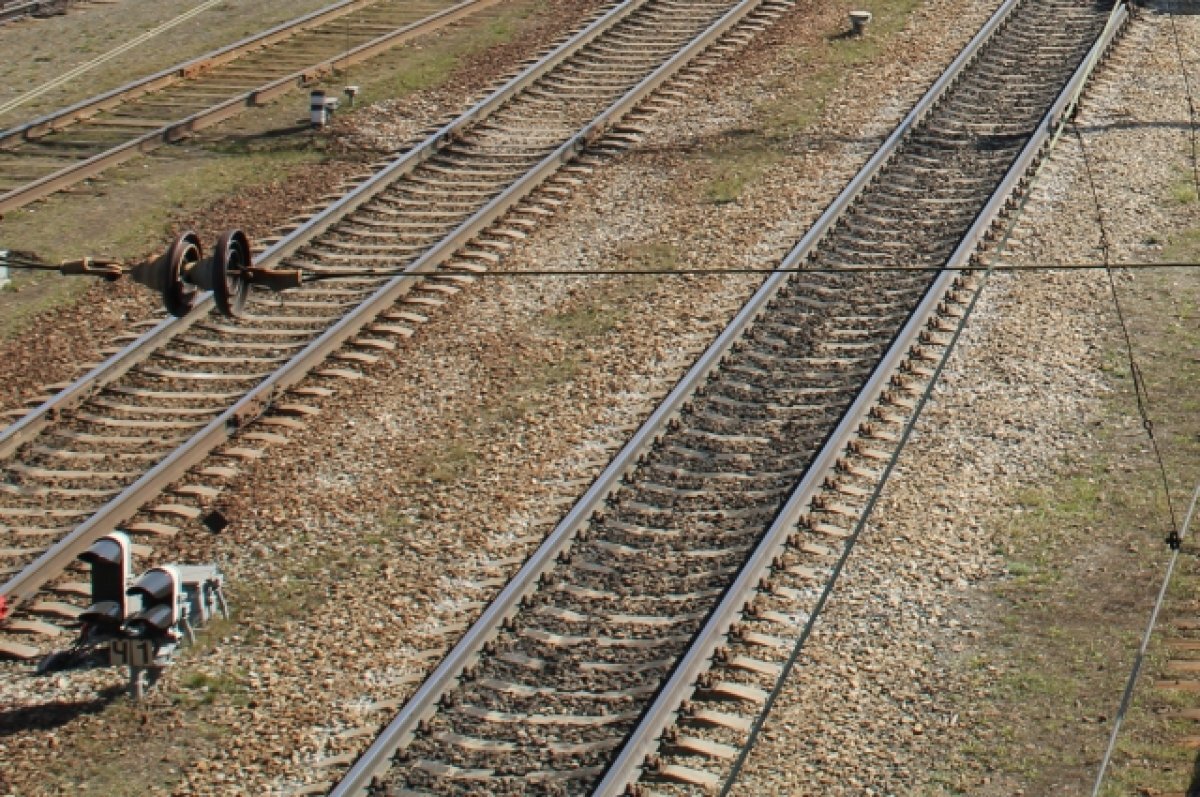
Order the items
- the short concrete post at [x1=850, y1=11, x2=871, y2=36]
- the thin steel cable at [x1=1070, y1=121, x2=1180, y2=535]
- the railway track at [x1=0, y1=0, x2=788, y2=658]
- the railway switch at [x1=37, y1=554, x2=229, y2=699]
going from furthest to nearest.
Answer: the short concrete post at [x1=850, y1=11, x2=871, y2=36], the railway track at [x1=0, y1=0, x2=788, y2=658], the thin steel cable at [x1=1070, y1=121, x2=1180, y2=535], the railway switch at [x1=37, y1=554, x2=229, y2=699]

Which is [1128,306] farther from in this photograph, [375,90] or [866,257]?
[375,90]

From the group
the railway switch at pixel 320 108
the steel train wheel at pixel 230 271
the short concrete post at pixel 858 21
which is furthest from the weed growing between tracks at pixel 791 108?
the steel train wheel at pixel 230 271

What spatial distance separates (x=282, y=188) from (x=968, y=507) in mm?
10284

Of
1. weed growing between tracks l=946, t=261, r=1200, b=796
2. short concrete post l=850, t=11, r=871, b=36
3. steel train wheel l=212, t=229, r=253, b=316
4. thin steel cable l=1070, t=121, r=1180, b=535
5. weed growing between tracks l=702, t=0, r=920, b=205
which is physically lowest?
weed growing between tracks l=946, t=261, r=1200, b=796

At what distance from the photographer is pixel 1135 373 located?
54.3 feet

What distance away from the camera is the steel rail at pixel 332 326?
46.8ft

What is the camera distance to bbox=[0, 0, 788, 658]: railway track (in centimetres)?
1467

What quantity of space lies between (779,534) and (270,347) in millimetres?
6001

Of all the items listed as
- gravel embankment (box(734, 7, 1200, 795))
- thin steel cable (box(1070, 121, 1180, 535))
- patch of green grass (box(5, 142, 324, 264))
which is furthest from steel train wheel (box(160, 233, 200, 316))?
patch of green grass (box(5, 142, 324, 264))

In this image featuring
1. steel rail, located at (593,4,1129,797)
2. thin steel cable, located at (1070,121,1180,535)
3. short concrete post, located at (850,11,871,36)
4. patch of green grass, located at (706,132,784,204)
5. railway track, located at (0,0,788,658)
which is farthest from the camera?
short concrete post, located at (850,11,871,36)

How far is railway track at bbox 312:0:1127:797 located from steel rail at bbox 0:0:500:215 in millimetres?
8267

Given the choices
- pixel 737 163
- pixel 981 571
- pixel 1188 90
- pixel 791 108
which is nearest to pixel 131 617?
pixel 981 571

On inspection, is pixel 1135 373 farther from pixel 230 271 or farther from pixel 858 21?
pixel 858 21

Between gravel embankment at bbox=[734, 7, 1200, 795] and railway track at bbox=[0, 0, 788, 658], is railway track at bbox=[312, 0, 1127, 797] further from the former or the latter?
railway track at bbox=[0, 0, 788, 658]
